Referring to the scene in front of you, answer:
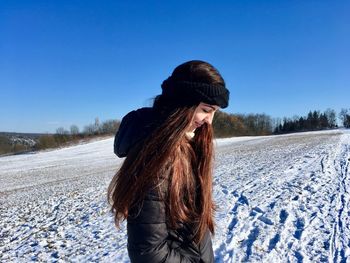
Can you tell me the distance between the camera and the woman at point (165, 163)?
1.64 meters

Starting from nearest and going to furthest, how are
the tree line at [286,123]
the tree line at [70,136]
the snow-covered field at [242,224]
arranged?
1. the snow-covered field at [242,224]
2. the tree line at [70,136]
3. the tree line at [286,123]

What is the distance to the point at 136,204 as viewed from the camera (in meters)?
1.64

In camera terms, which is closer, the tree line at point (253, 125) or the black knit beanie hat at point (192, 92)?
the black knit beanie hat at point (192, 92)

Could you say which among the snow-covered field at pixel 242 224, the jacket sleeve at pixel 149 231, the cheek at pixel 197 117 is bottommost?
the snow-covered field at pixel 242 224

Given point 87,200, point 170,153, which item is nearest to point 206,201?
point 170,153

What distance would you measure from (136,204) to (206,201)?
0.58m

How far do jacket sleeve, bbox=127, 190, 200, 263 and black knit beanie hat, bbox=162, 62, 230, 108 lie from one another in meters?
0.51

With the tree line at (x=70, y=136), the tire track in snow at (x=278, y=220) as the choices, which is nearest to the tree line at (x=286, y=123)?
the tree line at (x=70, y=136)

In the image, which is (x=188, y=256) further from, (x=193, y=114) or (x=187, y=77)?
(x=187, y=77)

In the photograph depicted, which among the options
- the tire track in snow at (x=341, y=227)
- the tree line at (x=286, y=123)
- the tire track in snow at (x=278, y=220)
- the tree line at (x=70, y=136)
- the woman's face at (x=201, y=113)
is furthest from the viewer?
the tree line at (x=286, y=123)

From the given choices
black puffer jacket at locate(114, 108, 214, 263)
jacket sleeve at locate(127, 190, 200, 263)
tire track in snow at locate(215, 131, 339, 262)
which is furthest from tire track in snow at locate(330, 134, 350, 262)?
jacket sleeve at locate(127, 190, 200, 263)

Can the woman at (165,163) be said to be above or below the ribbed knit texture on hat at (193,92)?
below

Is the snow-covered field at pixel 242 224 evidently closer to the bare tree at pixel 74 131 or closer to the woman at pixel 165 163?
the woman at pixel 165 163

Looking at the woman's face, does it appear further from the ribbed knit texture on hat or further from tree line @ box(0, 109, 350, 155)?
tree line @ box(0, 109, 350, 155)
